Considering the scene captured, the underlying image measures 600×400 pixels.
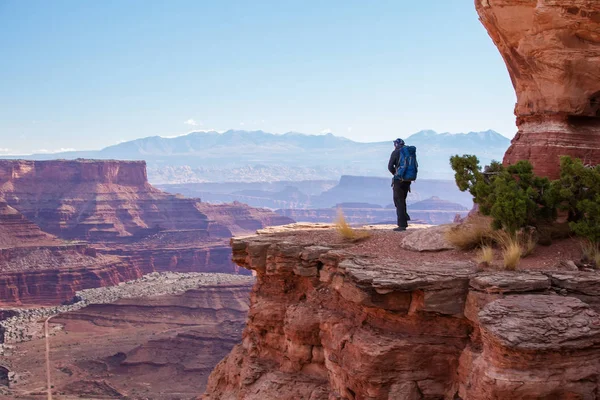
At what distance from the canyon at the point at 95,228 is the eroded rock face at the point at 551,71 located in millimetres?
69016

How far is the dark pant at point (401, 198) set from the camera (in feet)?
54.1

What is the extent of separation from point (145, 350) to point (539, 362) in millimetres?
44962

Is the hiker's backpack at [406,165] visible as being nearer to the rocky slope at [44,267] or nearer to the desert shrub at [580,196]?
the desert shrub at [580,196]

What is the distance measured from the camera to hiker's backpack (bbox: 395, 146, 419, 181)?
1623 cm

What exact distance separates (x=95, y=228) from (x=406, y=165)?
94834 millimetres

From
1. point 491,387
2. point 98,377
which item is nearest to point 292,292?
point 491,387

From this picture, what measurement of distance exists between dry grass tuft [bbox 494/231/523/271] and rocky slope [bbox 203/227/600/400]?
48 cm

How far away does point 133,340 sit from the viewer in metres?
57.3

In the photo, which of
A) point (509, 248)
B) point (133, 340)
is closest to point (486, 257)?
point (509, 248)

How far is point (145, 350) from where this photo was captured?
52000 millimetres

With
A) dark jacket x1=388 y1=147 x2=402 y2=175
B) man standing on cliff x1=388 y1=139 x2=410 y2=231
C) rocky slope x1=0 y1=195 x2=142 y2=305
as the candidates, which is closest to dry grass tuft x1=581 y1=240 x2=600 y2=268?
man standing on cliff x1=388 y1=139 x2=410 y2=231

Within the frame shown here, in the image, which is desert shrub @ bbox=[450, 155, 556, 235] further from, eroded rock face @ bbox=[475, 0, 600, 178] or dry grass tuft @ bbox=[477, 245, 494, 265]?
eroded rock face @ bbox=[475, 0, 600, 178]

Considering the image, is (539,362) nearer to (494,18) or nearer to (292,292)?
(292,292)

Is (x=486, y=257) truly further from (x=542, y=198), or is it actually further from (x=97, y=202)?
(x=97, y=202)
